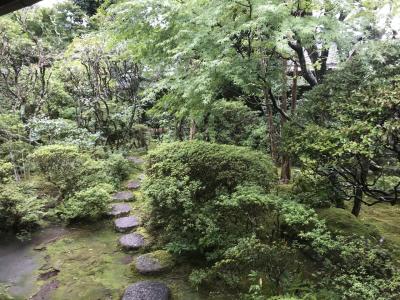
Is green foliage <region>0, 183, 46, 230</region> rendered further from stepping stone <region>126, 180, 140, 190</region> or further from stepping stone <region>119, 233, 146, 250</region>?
stepping stone <region>126, 180, 140, 190</region>

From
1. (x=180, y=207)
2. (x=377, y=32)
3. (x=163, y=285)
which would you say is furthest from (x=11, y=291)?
(x=377, y=32)

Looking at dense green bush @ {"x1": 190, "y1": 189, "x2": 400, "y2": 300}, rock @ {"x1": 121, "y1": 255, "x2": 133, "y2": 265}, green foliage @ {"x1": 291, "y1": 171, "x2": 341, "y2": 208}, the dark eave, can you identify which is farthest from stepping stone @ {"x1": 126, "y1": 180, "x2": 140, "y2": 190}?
the dark eave

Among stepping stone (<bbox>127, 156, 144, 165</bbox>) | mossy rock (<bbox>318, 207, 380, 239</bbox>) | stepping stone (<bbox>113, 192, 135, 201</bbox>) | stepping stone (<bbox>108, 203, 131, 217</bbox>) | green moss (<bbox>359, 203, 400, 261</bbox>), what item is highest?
stepping stone (<bbox>127, 156, 144, 165</bbox>)

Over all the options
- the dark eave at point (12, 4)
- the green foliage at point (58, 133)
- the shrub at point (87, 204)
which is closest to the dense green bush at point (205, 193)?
the shrub at point (87, 204)

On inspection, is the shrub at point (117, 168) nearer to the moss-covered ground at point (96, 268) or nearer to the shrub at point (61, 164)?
the shrub at point (61, 164)

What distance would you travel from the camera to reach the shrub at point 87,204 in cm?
718

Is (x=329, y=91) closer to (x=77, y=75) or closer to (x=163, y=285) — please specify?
(x=163, y=285)

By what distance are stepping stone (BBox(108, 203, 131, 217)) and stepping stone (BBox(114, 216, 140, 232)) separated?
330mm

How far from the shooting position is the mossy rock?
519cm

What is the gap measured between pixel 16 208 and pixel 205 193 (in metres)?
3.79

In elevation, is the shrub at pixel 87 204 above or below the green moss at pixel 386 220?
above

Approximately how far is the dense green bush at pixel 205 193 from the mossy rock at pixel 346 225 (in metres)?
1.11

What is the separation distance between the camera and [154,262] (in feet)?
18.2

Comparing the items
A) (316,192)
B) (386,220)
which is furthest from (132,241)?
(386,220)
